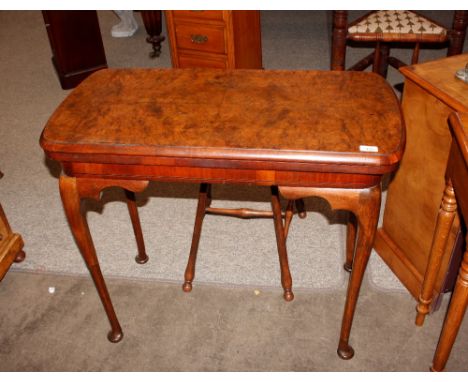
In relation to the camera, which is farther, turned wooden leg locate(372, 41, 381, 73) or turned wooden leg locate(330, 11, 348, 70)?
turned wooden leg locate(372, 41, 381, 73)

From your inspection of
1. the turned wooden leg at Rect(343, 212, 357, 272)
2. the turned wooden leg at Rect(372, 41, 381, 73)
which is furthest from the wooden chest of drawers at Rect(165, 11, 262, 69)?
the turned wooden leg at Rect(343, 212, 357, 272)

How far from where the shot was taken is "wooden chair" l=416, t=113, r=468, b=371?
138 cm

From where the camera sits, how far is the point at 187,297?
219 centimetres

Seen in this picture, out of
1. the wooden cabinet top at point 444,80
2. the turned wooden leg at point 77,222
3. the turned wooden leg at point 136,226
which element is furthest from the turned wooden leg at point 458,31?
the turned wooden leg at point 77,222

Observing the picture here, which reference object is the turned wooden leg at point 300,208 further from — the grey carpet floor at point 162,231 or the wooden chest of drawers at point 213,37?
the wooden chest of drawers at point 213,37

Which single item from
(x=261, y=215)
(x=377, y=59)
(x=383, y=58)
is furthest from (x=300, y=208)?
(x=383, y=58)

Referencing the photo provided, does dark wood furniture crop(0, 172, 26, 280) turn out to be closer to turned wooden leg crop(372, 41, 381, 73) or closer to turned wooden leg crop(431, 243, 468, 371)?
turned wooden leg crop(431, 243, 468, 371)

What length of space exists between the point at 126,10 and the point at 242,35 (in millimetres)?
2083

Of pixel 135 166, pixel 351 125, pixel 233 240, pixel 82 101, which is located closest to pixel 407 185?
pixel 351 125

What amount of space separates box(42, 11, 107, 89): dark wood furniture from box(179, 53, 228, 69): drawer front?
865mm

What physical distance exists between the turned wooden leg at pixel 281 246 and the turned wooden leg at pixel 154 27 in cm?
275

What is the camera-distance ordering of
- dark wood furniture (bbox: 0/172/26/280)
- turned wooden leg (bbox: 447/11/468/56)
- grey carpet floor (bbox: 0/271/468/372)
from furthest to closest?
1. turned wooden leg (bbox: 447/11/468/56)
2. dark wood furniture (bbox: 0/172/26/280)
3. grey carpet floor (bbox: 0/271/468/372)

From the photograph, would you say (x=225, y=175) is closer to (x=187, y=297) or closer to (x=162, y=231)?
(x=187, y=297)

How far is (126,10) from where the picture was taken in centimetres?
511
